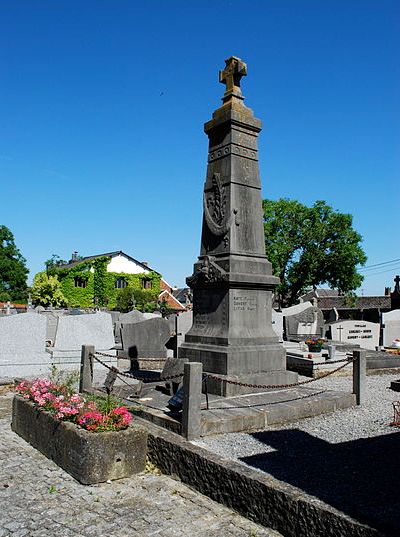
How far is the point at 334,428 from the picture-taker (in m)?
6.90

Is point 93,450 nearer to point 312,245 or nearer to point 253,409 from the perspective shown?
point 253,409

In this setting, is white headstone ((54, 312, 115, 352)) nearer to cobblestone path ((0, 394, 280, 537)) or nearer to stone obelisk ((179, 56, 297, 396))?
stone obelisk ((179, 56, 297, 396))

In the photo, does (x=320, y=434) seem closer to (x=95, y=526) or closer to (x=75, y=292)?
(x=95, y=526)

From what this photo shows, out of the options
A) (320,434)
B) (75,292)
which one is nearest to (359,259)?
(75,292)

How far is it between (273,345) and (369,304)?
151 ft

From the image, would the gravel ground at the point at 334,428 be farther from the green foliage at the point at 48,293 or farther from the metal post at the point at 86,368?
the green foliage at the point at 48,293

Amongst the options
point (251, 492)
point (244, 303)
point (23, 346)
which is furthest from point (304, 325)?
point (251, 492)

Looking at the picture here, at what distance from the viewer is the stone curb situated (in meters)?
3.56

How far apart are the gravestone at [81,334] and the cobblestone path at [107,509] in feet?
27.5

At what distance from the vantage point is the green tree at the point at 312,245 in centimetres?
4241

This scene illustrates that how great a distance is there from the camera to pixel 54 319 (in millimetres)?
17609

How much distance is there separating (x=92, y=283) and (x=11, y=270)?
48.3 feet

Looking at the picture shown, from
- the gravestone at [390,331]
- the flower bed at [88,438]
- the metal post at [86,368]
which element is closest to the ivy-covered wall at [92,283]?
the gravestone at [390,331]

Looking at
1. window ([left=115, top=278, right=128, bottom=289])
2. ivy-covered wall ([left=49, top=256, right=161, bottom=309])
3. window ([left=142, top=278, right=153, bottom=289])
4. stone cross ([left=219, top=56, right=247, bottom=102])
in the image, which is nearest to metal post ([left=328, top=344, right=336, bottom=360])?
stone cross ([left=219, top=56, right=247, bottom=102])
